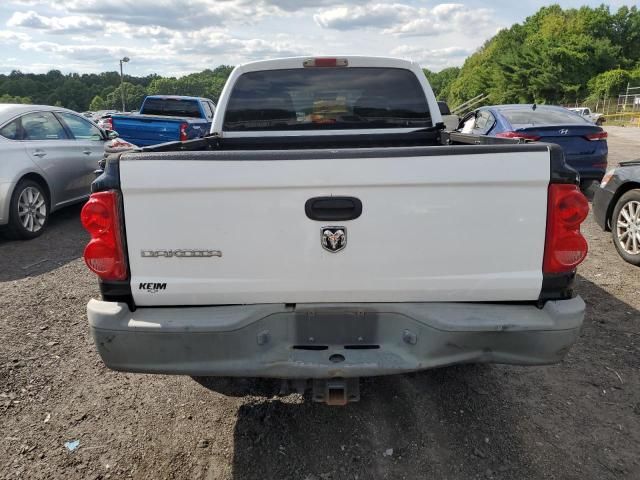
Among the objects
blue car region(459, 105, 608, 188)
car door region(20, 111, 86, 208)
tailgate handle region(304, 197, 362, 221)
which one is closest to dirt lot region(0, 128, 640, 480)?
tailgate handle region(304, 197, 362, 221)

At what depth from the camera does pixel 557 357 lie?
8.12 feet

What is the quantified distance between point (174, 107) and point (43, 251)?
28.5 feet

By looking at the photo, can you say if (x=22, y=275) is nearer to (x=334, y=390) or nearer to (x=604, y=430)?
(x=334, y=390)

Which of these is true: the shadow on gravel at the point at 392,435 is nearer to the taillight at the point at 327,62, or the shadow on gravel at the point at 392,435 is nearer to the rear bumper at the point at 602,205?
the taillight at the point at 327,62

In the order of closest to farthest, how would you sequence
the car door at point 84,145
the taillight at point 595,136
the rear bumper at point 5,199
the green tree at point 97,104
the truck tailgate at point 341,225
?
the truck tailgate at point 341,225, the rear bumper at point 5,199, the car door at point 84,145, the taillight at point 595,136, the green tree at point 97,104

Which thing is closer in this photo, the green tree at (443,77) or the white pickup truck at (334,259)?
the white pickup truck at (334,259)

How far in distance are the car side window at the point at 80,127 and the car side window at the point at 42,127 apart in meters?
0.23

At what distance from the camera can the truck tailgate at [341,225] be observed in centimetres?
230

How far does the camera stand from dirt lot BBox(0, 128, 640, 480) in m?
2.68

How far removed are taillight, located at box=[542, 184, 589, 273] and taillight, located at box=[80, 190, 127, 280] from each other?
6.51 ft

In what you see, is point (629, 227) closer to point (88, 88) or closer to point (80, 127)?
point (80, 127)

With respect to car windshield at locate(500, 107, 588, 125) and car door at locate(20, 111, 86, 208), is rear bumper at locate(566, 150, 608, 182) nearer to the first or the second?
car windshield at locate(500, 107, 588, 125)

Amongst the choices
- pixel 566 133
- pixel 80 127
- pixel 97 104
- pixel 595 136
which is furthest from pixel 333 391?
pixel 97 104

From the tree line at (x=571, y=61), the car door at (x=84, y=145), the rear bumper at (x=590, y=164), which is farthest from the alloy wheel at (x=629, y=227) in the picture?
the tree line at (x=571, y=61)
